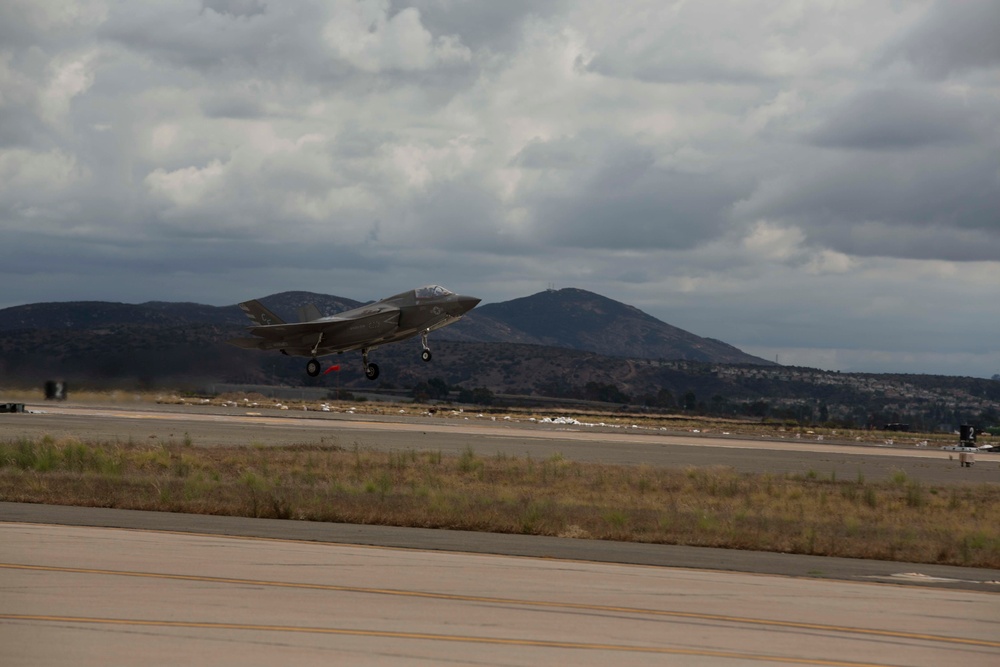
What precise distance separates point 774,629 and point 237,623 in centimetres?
602

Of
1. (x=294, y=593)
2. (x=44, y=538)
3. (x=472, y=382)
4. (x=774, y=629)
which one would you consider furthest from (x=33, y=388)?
(x=472, y=382)

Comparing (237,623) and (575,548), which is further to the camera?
(575,548)

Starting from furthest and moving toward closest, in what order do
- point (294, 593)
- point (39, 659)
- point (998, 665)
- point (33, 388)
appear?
1. point (33, 388)
2. point (294, 593)
3. point (998, 665)
4. point (39, 659)

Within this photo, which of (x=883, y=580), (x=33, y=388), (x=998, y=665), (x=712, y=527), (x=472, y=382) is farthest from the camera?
(x=472, y=382)

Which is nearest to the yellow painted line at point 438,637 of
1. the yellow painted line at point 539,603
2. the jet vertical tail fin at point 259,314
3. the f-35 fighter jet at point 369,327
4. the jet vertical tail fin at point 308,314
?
the yellow painted line at point 539,603

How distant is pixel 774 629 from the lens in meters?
13.4

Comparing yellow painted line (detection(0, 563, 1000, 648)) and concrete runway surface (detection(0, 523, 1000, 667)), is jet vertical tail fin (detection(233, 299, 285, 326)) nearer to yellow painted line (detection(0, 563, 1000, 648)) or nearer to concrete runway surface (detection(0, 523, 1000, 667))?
concrete runway surface (detection(0, 523, 1000, 667))

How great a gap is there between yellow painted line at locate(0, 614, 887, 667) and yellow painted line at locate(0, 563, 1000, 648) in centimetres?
186

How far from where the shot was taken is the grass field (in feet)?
80.6

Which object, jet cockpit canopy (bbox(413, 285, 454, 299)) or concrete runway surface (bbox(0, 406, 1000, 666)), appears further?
jet cockpit canopy (bbox(413, 285, 454, 299))

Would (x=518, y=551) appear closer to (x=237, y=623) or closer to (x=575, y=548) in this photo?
(x=575, y=548)

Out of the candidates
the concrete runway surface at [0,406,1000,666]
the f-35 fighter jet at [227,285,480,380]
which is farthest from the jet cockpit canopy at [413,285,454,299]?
the concrete runway surface at [0,406,1000,666]

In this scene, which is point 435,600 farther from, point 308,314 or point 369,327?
point 308,314

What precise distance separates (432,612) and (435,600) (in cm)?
83
